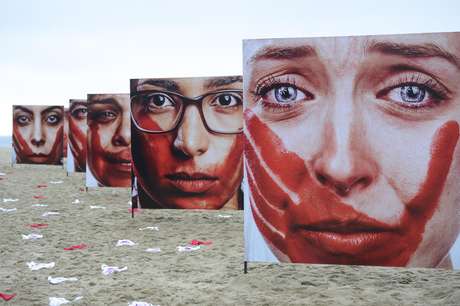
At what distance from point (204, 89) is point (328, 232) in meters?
3.65

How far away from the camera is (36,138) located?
643 inches

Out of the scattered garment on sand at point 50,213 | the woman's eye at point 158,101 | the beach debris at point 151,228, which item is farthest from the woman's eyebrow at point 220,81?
the scattered garment on sand at point 50,213

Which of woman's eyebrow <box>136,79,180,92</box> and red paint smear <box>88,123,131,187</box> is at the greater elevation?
woman's eyebrow <box>136,79,180,92</box>

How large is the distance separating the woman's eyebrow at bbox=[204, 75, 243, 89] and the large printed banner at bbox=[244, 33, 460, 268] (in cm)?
282

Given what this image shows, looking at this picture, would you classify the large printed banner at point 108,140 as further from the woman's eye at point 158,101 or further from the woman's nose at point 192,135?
the woman's nose at point 192,135

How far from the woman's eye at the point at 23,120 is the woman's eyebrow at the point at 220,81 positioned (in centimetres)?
1250

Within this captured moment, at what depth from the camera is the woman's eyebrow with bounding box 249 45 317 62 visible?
3761 millimetres

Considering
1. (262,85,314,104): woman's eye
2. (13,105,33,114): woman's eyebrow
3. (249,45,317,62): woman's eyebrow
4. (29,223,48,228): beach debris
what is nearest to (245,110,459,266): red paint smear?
(262,85,314,104): woman's eye

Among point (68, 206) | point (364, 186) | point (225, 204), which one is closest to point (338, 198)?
point (364, 186)

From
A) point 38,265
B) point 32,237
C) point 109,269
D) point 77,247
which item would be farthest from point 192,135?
point 38,265

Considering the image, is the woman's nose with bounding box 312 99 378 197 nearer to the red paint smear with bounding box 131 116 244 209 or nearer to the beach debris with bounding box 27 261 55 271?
the red paint smear with bounding box 131 116 244 209

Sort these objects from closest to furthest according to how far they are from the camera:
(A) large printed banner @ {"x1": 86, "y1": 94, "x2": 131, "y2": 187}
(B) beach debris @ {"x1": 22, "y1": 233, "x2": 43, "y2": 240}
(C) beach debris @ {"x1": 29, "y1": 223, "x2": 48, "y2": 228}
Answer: (B) beach debris @ {"x1": 22, "y1": 233, "x2": 43, "y2": 240} < (C) beach debris @ {"x1": 29, "y1": 223, "x2": 48, "y2": 228} < (A) large printed banner @ {"x1": 86, "y1": 94, "x2": 131, "y2": 187}

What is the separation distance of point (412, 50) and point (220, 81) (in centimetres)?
362

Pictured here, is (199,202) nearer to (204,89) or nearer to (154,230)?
(154,230)
